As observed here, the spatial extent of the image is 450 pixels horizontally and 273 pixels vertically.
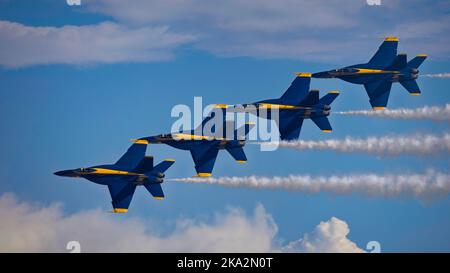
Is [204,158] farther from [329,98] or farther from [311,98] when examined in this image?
[329,98]

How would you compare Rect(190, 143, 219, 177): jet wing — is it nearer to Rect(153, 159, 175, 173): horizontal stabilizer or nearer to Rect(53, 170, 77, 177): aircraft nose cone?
Rect(153, 159, 175, 173): horizontal stabilizer

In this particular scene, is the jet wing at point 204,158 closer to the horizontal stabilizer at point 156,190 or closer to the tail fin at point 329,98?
the horizontal stabilizer at point 156,190

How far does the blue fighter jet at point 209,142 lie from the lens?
119812 mm

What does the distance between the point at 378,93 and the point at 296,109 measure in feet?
32.2

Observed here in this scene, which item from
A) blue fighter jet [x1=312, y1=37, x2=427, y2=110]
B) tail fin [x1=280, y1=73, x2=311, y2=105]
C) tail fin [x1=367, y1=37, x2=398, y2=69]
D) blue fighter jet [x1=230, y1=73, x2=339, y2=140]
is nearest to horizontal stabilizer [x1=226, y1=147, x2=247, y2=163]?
blue fighter jet [x1=230, y1=73, x2=339, y2=140]

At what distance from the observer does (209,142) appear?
120875 millimetres

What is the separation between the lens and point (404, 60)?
12281 centimetres

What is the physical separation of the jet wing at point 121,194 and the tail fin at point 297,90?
19464mm

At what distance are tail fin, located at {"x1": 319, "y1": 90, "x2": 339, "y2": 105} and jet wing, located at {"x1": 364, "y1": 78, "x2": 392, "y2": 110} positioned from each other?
193 inches

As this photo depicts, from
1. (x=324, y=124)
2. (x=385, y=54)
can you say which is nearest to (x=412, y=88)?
(x=385, y=54)

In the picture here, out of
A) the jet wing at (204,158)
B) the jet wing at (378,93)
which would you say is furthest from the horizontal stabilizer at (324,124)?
the jet wing at (204,158)

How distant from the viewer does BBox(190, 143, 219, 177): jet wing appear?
121000mm
